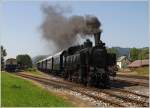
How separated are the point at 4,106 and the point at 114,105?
4747 mm

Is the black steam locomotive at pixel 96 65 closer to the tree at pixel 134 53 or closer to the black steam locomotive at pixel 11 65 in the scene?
the black steam locomotive at pixel 11 65

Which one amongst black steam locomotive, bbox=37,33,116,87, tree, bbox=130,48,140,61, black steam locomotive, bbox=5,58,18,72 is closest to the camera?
black steam locomotive, bbox=37,33,116,87

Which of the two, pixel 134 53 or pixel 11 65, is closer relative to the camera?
pixel 11 65

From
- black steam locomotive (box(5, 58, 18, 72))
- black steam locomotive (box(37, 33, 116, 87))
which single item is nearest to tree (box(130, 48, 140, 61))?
black steam locomotive (box(5, 58, 18, 72))

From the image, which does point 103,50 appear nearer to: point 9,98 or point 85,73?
point 85,73

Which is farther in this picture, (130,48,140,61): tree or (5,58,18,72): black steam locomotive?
(130,48,140,61): tree

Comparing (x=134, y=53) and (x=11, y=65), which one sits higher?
(x=134, y=53)

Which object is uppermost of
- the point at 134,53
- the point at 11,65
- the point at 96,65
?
the point at 134,53

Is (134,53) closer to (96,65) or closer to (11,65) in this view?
(11,65)

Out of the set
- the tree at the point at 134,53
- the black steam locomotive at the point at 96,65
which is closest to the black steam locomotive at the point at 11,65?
the black steam locomotive at the point at 96,65

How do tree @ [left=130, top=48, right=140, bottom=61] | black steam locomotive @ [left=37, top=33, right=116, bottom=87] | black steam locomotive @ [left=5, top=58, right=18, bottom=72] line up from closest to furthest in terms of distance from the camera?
black steam locomotive @ [left=37, top=33, right=116, bottom=87] < black steam locomotive @ [left=5, top=58, right=18, bottom=72] < tree @ [left=130, top=48, right=140, bottom=61]

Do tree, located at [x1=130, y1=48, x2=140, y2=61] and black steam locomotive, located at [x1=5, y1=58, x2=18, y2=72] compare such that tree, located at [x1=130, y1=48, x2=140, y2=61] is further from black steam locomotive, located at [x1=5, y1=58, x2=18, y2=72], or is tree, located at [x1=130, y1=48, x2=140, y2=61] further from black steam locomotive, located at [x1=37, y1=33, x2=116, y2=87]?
black steam locomotive, located at [x1=37, y1=33, x2=116, y2=87]

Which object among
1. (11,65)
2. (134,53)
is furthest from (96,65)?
(134,53)

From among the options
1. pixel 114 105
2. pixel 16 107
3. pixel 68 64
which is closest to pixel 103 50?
pixel 68 64
